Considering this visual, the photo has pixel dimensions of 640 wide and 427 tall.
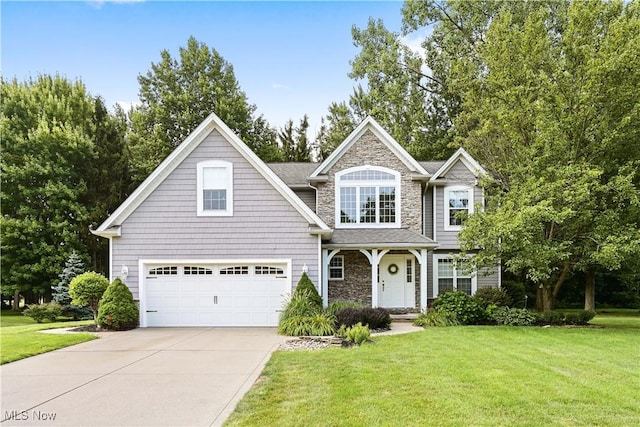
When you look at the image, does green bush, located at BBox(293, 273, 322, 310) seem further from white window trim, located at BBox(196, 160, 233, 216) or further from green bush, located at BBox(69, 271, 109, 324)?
green bush, located at BBox(69, 271, 109, 324)

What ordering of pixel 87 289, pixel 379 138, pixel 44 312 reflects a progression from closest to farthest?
pixel 87 289 → pixel 379 138 → pixel 44 312

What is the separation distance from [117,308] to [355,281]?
8.63 m

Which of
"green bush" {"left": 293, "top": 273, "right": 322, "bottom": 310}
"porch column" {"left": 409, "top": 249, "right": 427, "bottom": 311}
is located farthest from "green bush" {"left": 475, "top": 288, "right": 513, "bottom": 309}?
"green bush" {"left": 293, "top": 273, "right": 322, "bottom": 310}

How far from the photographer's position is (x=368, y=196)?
60.2 ft

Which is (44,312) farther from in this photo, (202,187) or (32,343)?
(202,187)

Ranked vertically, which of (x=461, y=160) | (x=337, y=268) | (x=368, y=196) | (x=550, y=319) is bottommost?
(x=550, y=319)

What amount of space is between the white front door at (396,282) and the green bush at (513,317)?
12.6 ft

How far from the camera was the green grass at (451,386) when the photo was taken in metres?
5.38

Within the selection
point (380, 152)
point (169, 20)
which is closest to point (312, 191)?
point (380, 152)

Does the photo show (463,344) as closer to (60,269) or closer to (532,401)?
(532,401)

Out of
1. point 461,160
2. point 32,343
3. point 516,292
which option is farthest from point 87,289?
point 516,292

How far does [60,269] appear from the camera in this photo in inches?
932

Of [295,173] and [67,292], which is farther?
[67,292]

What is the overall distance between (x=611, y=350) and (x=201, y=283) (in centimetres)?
1150
